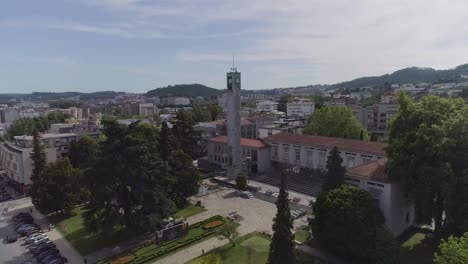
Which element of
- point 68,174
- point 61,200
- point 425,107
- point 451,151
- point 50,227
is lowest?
point 50,227

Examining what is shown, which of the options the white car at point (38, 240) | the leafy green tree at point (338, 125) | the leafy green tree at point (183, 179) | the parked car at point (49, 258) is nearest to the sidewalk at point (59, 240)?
the white car at point (38, 240)

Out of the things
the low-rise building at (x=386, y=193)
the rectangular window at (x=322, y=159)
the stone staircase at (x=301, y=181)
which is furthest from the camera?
the rectangular window at (x=322, y=159)

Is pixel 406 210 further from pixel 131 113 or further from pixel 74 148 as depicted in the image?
pixel 131 113

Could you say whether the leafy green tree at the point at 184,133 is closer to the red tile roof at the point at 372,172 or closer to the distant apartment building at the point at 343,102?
the red tile roof at the point at 372,172

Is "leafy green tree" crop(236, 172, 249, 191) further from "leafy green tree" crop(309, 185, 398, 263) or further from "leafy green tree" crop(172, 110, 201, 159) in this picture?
"leafy green tree" crop(309, 185, 398, 263)

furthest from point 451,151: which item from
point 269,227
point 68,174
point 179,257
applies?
point 68,174

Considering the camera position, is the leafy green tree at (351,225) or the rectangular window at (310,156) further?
the rectangular window at (310,156)

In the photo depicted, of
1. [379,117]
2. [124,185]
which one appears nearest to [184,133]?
[124,185]
